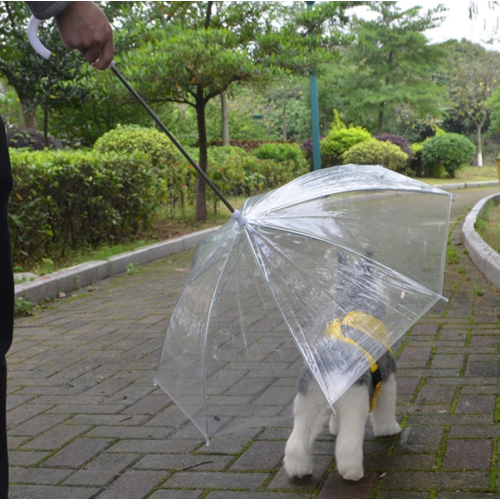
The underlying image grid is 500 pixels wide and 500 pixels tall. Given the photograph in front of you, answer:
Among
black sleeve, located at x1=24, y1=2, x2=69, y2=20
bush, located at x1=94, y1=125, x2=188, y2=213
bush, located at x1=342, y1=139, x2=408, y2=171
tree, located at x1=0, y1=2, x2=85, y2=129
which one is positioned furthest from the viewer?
bush, located at x1=342, y1=139, x2=408, y2=171

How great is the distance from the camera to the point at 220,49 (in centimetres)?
1022

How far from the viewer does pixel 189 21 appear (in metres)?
12.5

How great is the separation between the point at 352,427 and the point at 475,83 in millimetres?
37588

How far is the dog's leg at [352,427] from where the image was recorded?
8.91 ft

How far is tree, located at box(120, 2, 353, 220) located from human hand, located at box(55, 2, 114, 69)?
8237mm

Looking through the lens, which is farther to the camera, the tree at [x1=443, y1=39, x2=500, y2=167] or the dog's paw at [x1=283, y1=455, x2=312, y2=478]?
the tree at [x1=443, y1=39, x2=500, y2=167]

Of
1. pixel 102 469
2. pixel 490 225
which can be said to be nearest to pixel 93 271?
pixel 102 469

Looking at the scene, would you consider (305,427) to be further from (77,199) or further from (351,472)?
(77,199)

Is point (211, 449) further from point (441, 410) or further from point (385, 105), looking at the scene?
point (385, 105)

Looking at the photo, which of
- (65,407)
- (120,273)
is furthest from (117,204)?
(65,407)

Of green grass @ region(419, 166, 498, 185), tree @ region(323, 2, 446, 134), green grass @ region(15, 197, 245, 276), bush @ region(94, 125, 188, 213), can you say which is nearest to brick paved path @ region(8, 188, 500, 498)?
green grass @ region(15, 197, 245, 276)

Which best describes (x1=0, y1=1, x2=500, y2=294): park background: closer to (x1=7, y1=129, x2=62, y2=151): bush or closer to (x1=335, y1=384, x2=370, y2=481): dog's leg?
(x1=7, y1=129, x2=62, y2=151): bush

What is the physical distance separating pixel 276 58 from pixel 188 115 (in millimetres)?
16577

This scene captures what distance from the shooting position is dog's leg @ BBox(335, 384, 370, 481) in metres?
2.72
